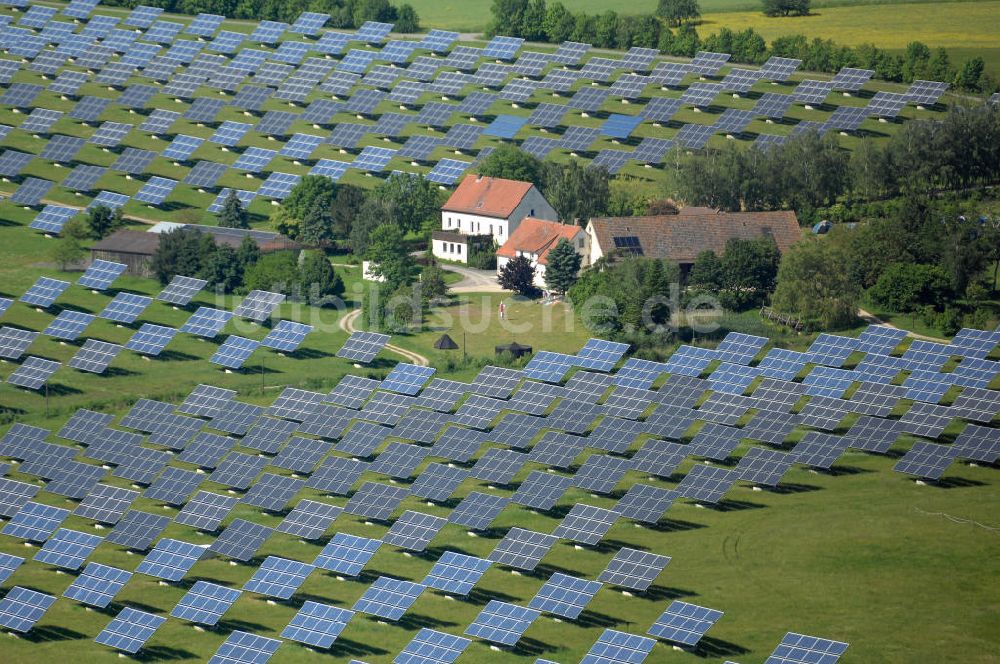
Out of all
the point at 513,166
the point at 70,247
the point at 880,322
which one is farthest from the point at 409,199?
the point at 880,322

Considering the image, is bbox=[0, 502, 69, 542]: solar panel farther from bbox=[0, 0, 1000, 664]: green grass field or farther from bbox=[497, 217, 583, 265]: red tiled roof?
bbox=[497, 217, 583, 265]: red tiled roof

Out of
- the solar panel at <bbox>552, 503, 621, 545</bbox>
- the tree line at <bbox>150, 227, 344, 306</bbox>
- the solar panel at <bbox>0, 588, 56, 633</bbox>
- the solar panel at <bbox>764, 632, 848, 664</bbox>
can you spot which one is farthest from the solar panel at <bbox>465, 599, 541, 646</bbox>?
the tree line at <bbox>150, 227, 344, 306</bbox>

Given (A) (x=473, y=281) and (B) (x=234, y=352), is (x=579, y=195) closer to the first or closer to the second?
(A) (x=473, y=281)

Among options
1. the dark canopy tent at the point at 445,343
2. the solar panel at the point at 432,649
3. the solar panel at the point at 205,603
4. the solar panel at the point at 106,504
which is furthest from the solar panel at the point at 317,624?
the dark canopy tent at the point at 445,343

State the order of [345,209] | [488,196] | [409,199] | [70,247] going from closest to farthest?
[70,247] < [345,209] < [488,196] < [409,199]

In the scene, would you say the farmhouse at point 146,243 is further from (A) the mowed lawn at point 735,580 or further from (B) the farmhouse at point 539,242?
(A) the mowed lawn at point 735,580

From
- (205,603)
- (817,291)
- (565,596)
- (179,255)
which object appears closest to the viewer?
(565,596)

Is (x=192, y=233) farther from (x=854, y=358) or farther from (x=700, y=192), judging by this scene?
(x=854, y=358)
